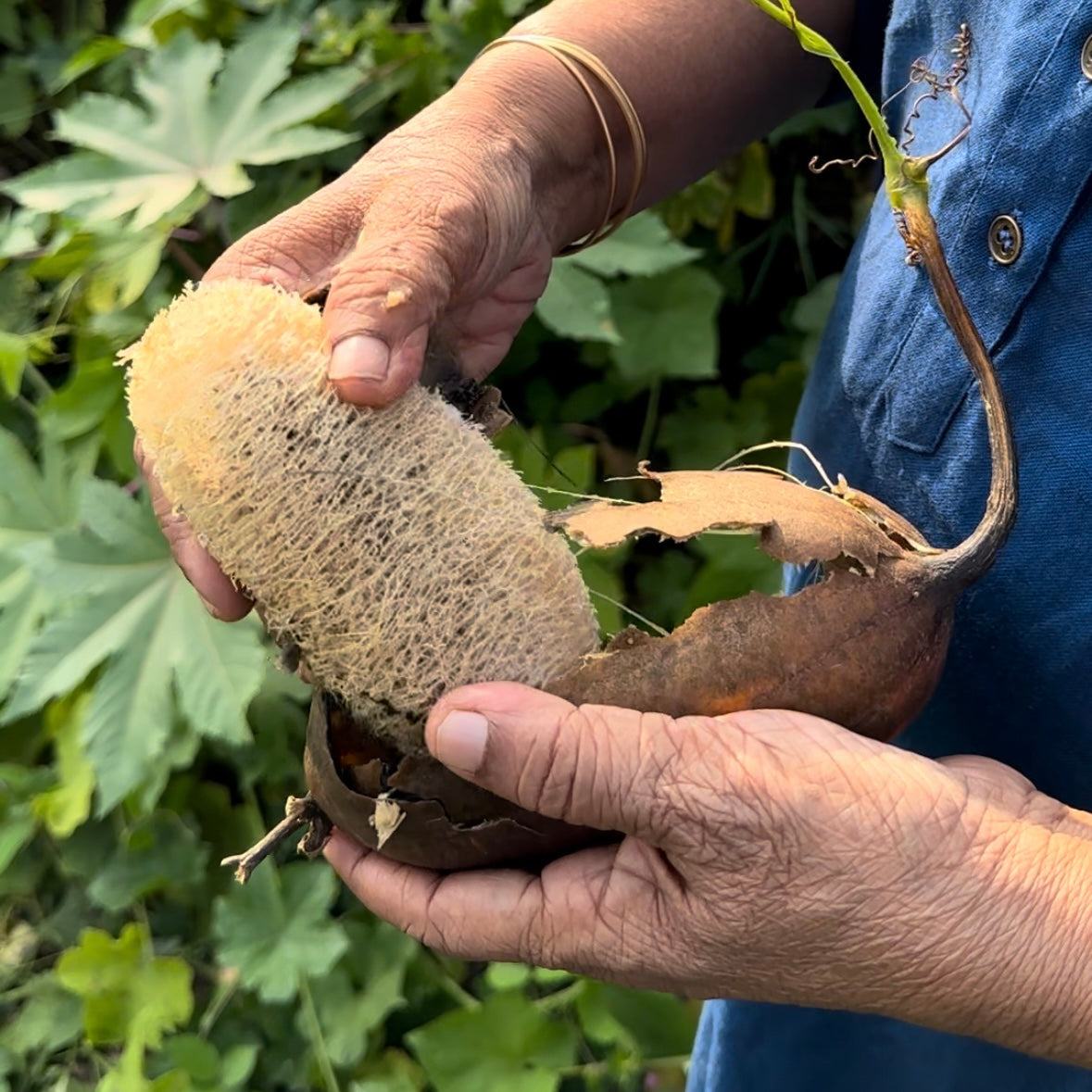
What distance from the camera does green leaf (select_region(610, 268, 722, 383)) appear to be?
1.47 meters

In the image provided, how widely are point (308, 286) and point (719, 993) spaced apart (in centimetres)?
58

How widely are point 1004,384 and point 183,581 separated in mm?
900

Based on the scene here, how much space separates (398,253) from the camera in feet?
2.25

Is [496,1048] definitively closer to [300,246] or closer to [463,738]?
[463,738]

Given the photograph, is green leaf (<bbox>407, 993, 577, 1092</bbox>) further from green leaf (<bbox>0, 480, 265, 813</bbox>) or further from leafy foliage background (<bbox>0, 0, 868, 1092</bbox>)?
green leaf (<bbox>0, 480, 265, 813</bbox>)

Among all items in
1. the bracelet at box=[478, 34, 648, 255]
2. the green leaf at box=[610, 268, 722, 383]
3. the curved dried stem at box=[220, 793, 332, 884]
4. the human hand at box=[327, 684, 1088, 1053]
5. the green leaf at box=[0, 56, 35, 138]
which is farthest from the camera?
the green leaf at box=[0, 56, 35, 138]

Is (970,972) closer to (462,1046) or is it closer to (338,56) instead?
(462,1046)

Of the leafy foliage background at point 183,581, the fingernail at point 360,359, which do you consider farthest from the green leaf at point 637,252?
the fingernail at point 360,359

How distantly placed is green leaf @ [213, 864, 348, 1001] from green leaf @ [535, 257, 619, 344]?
75 cm

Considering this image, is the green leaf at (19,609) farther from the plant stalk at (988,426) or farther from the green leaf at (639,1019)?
the plant stalk at (988,426)

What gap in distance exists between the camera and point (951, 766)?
0.70 m

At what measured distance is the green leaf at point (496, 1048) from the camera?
4.01 ft

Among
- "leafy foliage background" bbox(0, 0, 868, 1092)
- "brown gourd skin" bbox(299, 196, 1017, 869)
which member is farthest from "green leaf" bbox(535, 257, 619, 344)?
"brown gourd skin" bbox(299, 196, 1017, 869)

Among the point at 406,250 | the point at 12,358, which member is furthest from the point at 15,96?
the point at 406,250
